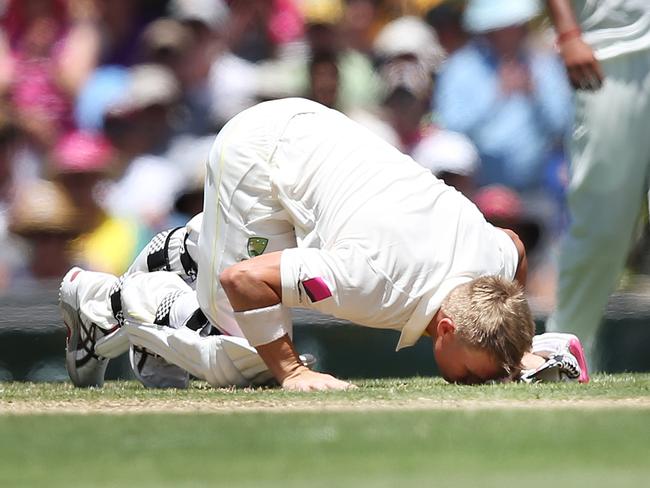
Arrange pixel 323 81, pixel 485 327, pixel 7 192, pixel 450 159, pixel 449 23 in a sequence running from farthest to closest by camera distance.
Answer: pixel 449 23
pixel 323 81
pixel 7 192
pixel 450 159
pixel 485 327

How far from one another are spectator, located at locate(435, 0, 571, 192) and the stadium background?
14mm

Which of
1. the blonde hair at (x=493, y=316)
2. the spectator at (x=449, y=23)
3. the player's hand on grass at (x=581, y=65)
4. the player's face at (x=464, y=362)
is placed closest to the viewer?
the blonde hair at (x=493, y=316)

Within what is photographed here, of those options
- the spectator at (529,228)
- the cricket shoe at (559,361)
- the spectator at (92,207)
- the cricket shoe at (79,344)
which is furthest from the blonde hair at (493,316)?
the spectator at (92,207)

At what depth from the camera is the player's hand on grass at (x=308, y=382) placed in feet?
17.8

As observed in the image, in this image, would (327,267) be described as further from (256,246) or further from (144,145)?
(144,145)

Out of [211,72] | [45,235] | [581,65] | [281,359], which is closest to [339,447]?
[281,359]

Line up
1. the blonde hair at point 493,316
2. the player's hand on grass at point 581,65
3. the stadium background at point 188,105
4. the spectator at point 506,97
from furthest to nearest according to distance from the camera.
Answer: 1. the spectator at point 506,97
2. the stadium background at point 188,105
3. the player's hand on grass at point 581,65
4. the blonde hair at point 493,316

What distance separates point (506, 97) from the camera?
8781 millimetres

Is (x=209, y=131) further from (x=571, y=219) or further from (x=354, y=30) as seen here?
(x=571, y=219)

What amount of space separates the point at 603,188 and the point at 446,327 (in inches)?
61.0

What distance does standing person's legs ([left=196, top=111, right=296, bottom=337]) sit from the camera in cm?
570

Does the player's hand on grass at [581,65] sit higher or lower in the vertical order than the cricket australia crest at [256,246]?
higher

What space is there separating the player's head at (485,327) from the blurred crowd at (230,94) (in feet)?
9.75

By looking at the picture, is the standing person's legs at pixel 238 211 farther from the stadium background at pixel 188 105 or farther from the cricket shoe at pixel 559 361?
the stadium background at pixel 188 105
